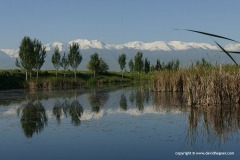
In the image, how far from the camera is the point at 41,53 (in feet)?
255

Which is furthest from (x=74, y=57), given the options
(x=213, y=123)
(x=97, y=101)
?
(x=213, y=123)

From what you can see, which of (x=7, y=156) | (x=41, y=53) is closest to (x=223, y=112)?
(x=7, y=156)

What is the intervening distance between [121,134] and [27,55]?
5801 cm

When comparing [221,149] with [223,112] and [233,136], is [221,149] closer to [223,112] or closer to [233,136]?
[233,136]

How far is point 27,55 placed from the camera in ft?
236

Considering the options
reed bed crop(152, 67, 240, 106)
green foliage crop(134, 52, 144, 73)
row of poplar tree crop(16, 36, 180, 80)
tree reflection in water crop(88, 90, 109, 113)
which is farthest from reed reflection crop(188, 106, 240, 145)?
green foliage crop(134, 52, 144, 73)

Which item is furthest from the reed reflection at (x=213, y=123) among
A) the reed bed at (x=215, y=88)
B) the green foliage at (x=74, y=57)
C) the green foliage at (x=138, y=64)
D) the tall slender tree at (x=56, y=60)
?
the green foliage at (x=138, y=64)

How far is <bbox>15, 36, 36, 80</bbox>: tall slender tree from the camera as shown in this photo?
71.6 metres

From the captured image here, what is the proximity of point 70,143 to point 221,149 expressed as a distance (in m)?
5.44

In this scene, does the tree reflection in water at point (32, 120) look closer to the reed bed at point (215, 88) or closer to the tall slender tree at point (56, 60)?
the reed bed at point (215, 88)

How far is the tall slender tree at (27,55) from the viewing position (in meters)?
71.6

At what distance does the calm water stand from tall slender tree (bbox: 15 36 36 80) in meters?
47.2

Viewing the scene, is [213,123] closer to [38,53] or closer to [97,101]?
[97,101]

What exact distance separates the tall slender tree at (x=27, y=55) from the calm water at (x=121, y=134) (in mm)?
47185
